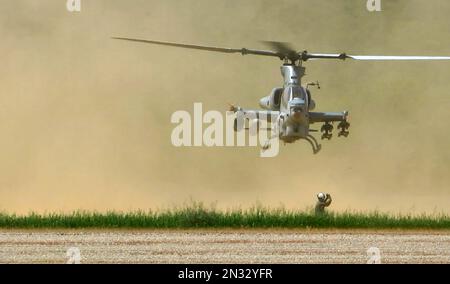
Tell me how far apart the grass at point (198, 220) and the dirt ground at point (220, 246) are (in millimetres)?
943

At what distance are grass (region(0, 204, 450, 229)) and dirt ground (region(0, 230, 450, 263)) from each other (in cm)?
94

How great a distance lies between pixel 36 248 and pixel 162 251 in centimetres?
306

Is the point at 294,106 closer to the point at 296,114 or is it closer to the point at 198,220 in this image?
the point at 296,114

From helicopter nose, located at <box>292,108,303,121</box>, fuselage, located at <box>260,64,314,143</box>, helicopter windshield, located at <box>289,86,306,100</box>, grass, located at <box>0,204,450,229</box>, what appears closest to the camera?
grass, located at <box>0,204,450,229</box>

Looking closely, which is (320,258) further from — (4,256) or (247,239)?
(4,256)

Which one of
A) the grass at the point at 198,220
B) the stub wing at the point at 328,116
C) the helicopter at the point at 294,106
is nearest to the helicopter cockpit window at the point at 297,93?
the helicopter at the point at 294,106

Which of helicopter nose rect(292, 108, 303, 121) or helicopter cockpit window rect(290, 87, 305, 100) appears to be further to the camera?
helicopter cockpit window rect(290, 87, 305, 100)

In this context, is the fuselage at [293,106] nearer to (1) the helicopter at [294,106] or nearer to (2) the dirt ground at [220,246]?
(1) the helicopter at [294,106]

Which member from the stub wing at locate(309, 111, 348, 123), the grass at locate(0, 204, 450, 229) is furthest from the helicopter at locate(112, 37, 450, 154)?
the grass at locate(0, 204, 450, 229)

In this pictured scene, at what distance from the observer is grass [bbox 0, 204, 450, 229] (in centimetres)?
3203

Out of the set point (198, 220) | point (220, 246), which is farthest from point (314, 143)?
point (220, 246)

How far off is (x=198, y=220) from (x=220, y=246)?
567cm

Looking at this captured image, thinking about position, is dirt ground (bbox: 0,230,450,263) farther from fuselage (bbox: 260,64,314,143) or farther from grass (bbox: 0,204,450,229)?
fuselage (bbox: 260,64,314,143)
